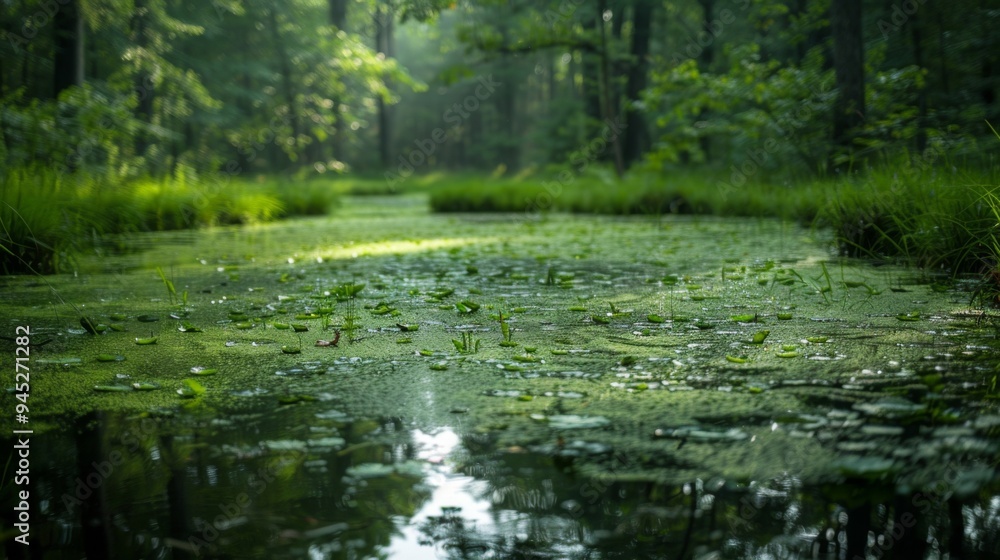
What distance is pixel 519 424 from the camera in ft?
6.10

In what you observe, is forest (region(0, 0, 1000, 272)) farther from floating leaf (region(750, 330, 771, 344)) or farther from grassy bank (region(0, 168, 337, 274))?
floating leaf (region(750, 330, 771, 344))

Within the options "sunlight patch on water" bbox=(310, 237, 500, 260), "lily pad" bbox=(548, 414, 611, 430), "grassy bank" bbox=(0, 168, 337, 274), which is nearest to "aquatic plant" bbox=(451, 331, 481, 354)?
"lily pad" bbox=(548, 414, 611, 430)

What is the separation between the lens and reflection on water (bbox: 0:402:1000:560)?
1.28 metres

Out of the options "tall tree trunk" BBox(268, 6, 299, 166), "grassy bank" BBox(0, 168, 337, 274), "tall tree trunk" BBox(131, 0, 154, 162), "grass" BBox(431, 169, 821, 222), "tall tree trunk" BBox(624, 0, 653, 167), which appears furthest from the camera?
"tall tree trunk" BBox(268, 6, 299, 166)

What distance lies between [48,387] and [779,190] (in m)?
8.36

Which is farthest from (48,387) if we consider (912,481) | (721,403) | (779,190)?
(779,190)

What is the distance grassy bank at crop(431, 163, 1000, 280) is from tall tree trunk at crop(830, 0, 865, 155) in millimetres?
967

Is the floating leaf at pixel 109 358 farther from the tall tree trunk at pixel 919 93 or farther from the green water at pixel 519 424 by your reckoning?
the tall tree trunk at pixel 919 93

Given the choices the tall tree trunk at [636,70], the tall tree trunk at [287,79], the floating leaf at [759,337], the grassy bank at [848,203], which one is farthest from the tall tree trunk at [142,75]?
the floating leaf at [759,337]

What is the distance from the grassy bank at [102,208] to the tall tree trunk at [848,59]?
693 centimetres

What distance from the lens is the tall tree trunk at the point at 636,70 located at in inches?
583

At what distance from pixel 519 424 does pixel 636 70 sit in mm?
14478

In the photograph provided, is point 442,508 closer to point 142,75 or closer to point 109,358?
point 109,358

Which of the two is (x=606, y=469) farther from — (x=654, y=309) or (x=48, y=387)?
(x=654, y=309)
